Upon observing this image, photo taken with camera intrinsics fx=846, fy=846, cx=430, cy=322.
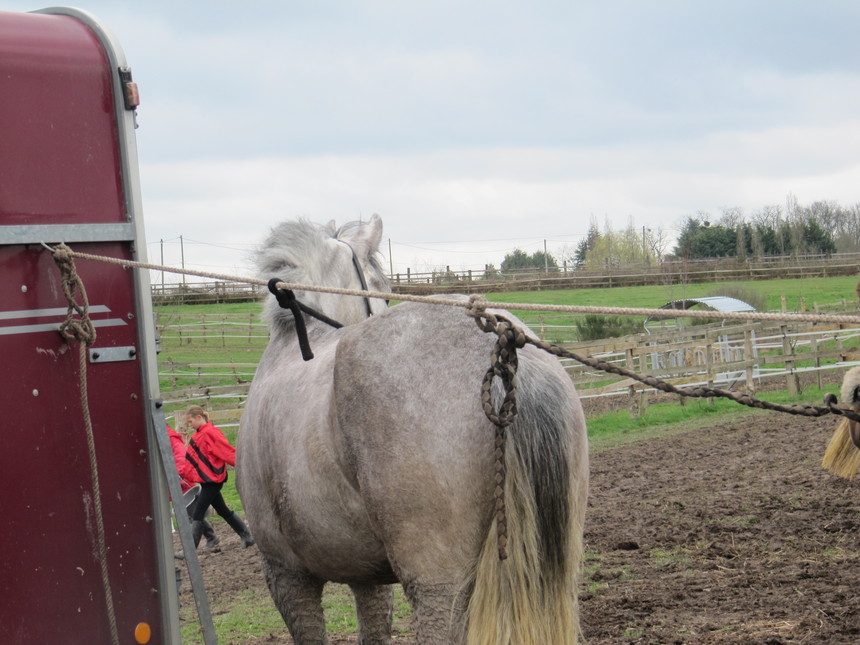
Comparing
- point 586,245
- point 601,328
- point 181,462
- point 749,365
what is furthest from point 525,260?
point 181,462

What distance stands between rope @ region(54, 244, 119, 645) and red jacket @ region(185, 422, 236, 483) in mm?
6419

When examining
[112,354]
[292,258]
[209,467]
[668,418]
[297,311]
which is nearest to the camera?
[112,354]

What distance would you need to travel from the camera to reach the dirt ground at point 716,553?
4.52 meters

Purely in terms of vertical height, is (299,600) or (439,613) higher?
(439,613)

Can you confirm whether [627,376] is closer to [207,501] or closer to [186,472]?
[207,501]

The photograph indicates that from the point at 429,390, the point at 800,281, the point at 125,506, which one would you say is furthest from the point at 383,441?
the point at 800,281

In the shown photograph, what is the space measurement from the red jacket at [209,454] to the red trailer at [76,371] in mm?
6332

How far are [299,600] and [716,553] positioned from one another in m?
3.75

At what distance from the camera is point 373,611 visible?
13.1 ft

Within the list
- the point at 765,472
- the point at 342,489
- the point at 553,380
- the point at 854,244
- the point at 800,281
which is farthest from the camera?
the point at 854,244

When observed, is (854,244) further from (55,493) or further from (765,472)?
(55,493)

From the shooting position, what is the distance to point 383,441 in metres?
2.45

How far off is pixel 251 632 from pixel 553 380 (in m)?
4.09

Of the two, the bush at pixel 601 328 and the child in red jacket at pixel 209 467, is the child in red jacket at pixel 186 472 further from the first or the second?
the bush at pixel 601 328
